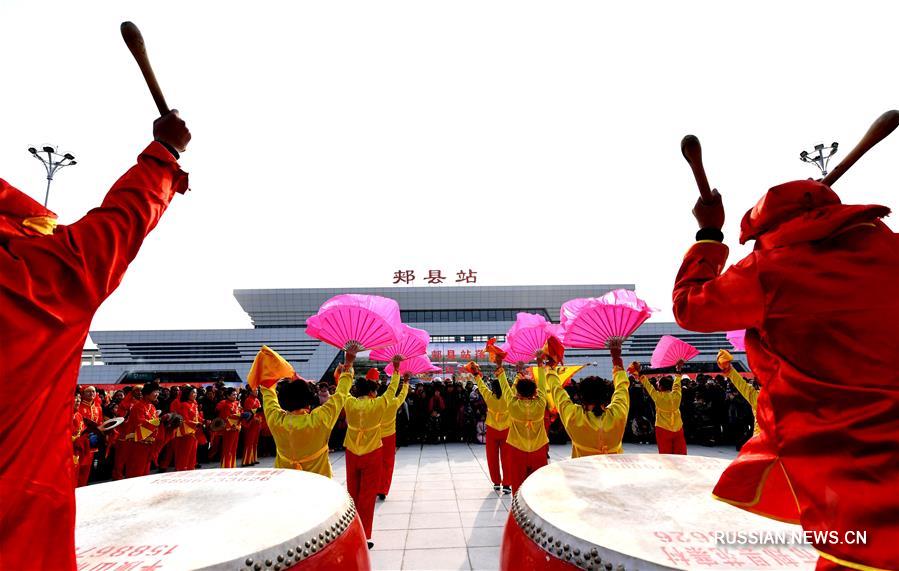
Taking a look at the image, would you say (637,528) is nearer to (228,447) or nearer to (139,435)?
(139,435)

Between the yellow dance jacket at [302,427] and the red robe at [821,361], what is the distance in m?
→ 3.06

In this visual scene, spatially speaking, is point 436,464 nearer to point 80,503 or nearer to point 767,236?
point 80,503

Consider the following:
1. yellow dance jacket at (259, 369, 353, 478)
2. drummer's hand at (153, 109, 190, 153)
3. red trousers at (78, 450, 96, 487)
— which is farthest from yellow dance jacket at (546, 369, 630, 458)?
red trousers at (78, 450, 96, 487)

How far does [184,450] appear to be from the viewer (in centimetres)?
771

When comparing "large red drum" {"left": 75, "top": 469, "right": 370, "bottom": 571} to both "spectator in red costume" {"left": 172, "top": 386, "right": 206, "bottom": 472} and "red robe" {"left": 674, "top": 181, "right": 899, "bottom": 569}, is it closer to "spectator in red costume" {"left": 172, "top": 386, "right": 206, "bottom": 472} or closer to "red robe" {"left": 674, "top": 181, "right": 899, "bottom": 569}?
"red robe" {"left": 674, "top": 181, "right": 899, "bottom": 569}

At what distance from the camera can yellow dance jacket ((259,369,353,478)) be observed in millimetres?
3705

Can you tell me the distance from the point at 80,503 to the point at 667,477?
10.5ft

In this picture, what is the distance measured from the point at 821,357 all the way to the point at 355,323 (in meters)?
3.63

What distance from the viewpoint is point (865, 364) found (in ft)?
3.41

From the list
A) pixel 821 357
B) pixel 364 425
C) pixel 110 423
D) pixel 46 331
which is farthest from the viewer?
pixel 110 423

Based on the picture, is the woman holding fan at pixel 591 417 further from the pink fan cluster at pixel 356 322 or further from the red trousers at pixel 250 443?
the red trousers at pixel 250 443

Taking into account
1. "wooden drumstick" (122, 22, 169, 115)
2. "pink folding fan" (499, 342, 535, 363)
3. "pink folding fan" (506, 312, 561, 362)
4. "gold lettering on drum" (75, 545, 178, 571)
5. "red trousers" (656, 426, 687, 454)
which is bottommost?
"red trousers" (656, 426, 687, 454)

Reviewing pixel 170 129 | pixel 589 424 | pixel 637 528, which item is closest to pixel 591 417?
pixel 589 424

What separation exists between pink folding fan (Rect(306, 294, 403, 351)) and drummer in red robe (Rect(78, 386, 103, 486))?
470 cm
